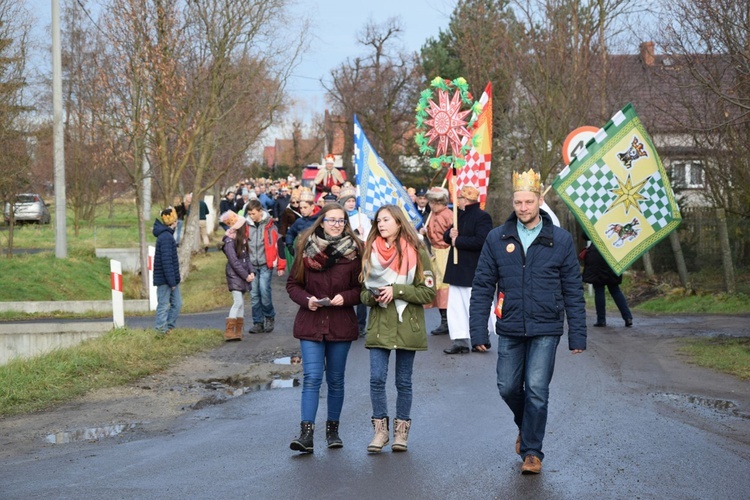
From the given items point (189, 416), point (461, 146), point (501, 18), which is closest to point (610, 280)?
point (461, 146)

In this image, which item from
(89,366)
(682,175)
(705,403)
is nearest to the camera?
(705,403)

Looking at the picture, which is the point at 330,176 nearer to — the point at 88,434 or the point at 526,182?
the point at 88,434

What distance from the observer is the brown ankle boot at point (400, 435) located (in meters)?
7.60

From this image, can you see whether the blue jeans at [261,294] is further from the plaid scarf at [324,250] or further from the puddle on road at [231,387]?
the plaid scarf at [324,250]

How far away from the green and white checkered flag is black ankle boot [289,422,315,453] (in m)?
7.64

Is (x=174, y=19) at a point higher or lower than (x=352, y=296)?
higher

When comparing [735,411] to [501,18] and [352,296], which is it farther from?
[501,18]

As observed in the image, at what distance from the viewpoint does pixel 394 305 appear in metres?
7.73

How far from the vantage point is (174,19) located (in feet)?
74.2

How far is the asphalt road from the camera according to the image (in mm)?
6566

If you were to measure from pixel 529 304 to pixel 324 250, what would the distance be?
164 centimetres

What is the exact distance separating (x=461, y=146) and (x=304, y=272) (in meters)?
7.70

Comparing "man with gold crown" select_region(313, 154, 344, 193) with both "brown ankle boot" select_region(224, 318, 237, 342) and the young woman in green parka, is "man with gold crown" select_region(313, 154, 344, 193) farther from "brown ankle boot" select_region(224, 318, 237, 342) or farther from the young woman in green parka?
the young woman in green parka

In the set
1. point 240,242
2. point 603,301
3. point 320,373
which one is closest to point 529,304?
point 320,373
